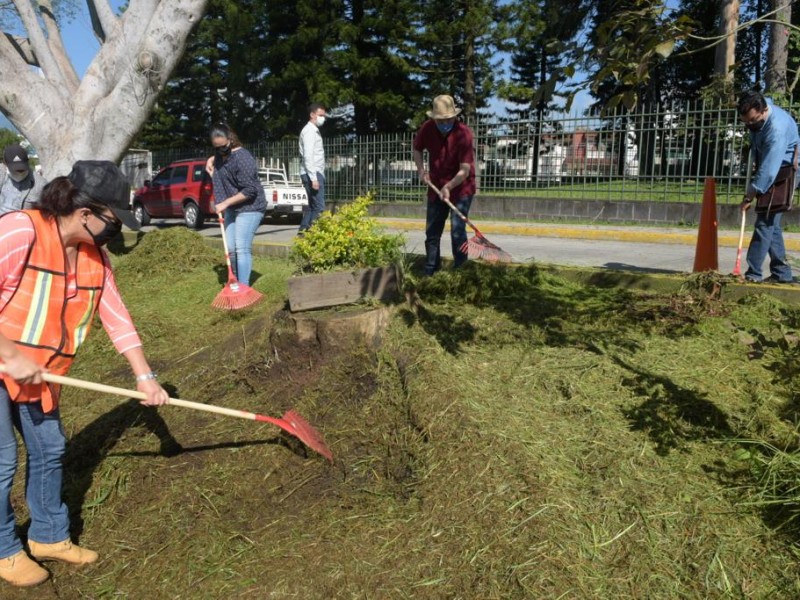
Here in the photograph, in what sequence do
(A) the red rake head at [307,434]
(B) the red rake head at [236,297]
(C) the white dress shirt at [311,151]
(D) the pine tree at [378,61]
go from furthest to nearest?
(D) the pine tree at [378,61] < (C) the white dress shirt at [311,151] < (B) the red rake head at [236,297] < (A) the red rake head at [307,434]

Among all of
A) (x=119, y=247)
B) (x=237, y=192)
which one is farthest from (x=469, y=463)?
(x=119, y=247)

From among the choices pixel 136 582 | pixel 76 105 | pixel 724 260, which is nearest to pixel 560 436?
pixel 136 582

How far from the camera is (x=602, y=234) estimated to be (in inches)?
466

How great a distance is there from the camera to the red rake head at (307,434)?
3400mm

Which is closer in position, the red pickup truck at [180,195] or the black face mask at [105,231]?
the black face mask at [105,231]

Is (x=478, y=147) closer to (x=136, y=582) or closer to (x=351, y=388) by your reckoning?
(x=351, y=388)

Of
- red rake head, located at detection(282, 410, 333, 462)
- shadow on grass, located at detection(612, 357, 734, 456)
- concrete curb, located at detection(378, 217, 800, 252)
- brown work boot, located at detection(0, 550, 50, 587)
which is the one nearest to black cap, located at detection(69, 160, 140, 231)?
→ red rake head, located at detection(282, 410, 333, 462)

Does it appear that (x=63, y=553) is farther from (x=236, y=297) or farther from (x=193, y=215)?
(x=193, y=215)

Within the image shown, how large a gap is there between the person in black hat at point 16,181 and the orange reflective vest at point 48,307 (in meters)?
4.67

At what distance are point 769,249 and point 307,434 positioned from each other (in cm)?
459

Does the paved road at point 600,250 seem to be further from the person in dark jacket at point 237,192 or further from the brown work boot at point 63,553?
the brown work boot at point 63,553

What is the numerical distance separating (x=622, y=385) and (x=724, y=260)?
17.8 feet

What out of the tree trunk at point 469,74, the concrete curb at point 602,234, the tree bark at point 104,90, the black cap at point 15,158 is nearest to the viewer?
the black cap at point 15,158

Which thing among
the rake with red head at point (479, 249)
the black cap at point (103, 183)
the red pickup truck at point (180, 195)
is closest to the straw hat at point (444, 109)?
the rake with red head at point (479, 249)
